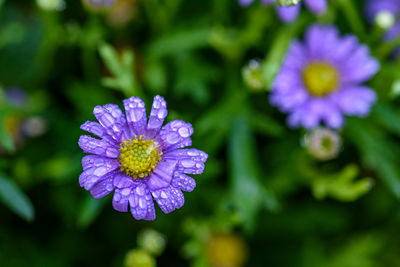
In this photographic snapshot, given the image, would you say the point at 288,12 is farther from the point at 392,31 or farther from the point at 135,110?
the point at 135,110

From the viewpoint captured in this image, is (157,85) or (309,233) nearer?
(157,85)

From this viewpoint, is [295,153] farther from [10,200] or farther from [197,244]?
[10,200]

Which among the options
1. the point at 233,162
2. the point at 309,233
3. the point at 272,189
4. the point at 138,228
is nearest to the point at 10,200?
the point at 138,228

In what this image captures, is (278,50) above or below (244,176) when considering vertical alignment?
above

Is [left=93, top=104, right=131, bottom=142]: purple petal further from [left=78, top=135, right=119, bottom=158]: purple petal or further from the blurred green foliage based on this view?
the blurred green foliage

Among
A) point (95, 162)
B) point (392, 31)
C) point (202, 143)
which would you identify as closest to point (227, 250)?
point (202, 143)

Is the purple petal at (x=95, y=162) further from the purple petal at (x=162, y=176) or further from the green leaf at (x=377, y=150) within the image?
the green leaf at (x=377, y=150)
